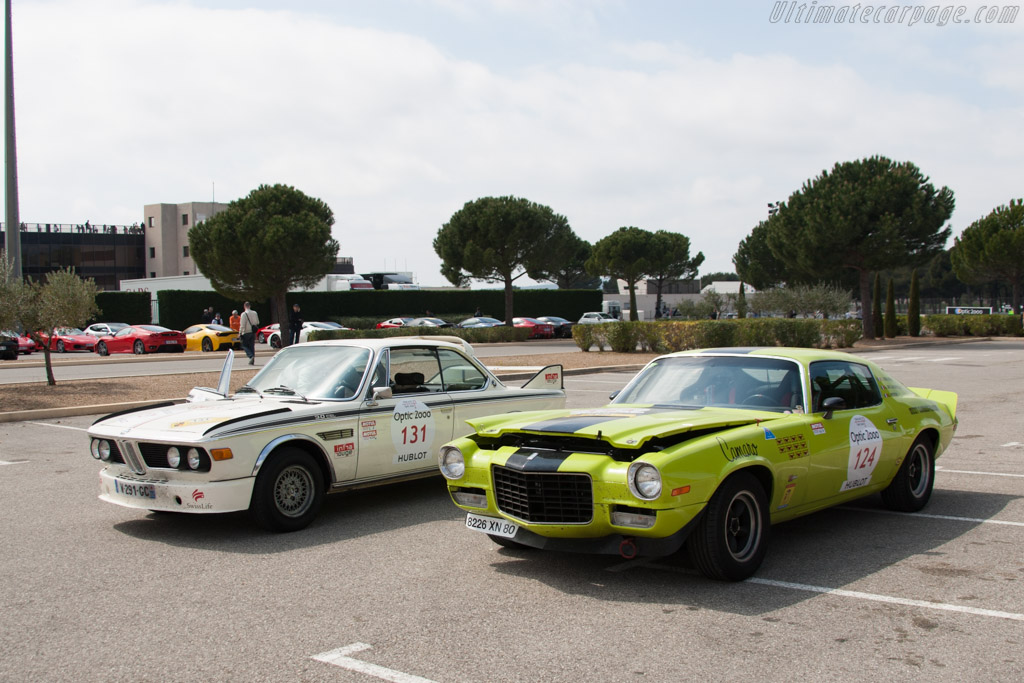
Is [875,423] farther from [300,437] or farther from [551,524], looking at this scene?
[300,437]

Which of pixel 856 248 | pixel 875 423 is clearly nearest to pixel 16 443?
pixel 875 423

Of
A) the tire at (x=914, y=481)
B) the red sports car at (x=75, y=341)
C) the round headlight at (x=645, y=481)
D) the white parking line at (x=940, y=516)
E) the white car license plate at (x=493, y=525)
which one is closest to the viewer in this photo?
the round headlight at (x=645, y=481)

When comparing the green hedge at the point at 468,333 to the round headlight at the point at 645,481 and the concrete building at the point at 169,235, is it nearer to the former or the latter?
the round headlight at the point at 645,481

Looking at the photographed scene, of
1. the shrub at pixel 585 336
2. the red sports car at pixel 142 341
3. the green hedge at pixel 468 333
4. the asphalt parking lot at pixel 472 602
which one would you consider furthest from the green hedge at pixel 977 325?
the asphalt parking lot at pixel 472 602

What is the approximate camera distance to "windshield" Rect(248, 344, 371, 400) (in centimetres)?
763

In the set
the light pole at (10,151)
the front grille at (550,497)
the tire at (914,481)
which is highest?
the light pole at (10,151)

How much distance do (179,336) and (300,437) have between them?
3210 cm

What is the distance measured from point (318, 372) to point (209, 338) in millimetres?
31440

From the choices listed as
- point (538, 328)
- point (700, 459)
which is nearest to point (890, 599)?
point (700, 459)

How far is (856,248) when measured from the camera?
42.8 meters

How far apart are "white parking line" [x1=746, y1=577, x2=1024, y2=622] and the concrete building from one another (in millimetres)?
91492

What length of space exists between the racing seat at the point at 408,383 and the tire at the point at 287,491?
3.79 ft

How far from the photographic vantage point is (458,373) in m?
8.48

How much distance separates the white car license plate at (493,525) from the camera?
18.4 ft
